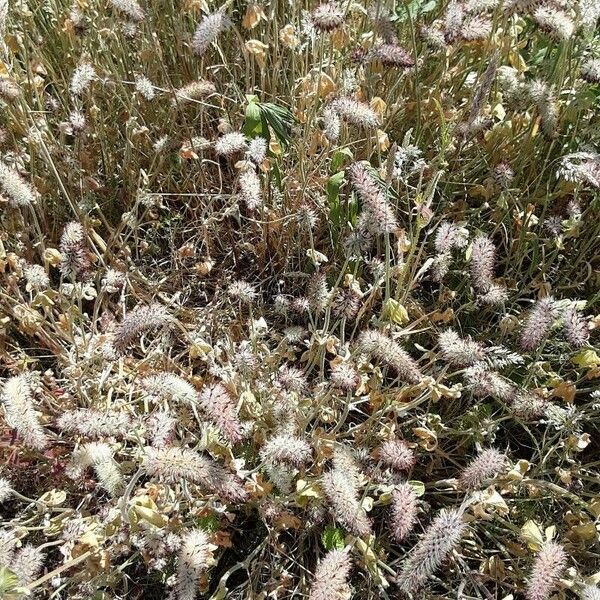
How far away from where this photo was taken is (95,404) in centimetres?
186

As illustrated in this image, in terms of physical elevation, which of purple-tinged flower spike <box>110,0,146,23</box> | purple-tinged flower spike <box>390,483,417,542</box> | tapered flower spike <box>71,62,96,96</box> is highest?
purple-tinged flower spike <box>110,0,146,23</box>

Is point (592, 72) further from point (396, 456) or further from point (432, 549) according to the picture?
point (432, 549)

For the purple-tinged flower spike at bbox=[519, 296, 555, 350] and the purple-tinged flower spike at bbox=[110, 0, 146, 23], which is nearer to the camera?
the purple-tinged flower spike at bbox=[519, 296, 555, 350]

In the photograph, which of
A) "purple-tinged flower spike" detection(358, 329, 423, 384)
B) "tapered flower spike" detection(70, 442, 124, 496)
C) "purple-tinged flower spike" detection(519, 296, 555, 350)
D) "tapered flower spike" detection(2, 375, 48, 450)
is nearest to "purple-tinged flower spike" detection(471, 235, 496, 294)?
"purple-tinged flower spike" detection(519, 296, 555, 350)

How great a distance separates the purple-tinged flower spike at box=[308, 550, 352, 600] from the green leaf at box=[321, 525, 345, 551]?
7.6 inches

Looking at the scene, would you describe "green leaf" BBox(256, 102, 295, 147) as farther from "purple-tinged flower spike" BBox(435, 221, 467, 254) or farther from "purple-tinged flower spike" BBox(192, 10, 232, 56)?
"purple-tinged flower spike" BBox(435, 221, 467, 254)

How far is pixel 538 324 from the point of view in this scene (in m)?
1.54

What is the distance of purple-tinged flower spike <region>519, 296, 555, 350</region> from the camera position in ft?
5.04

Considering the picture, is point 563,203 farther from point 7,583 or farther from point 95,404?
point 7,583

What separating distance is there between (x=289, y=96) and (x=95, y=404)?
1059 mm

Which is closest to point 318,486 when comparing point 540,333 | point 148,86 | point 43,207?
point 540,333

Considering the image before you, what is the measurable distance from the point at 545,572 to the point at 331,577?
398 millimetres

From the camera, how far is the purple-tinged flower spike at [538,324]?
1.54 m

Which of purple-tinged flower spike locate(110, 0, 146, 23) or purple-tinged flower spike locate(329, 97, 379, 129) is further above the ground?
purple-tinged flower spike locate(110, 0, 146, 23)
